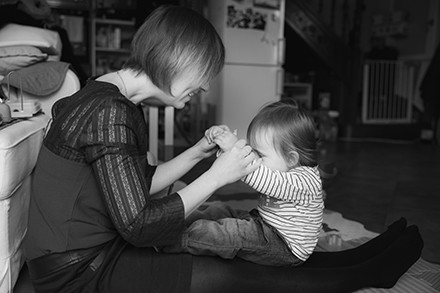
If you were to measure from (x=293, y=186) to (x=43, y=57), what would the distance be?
4.01 ft

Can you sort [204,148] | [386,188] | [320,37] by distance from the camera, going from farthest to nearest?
[320,37], [386,188], [204,148]

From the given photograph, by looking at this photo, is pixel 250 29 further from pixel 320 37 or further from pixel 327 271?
pixel 327 271

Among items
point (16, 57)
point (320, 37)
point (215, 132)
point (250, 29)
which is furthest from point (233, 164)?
point (320, 37)

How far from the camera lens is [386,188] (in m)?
2.56

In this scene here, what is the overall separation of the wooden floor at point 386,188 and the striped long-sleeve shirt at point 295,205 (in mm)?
643

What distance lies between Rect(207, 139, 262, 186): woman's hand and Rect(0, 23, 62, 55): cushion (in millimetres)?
1223

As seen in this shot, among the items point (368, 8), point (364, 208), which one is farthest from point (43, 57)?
point (368, 8)

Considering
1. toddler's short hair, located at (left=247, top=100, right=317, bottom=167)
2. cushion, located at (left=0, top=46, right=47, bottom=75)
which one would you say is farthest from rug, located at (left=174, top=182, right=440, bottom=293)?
cushion, located at (left=0, top=46, right=47, bottom=75)

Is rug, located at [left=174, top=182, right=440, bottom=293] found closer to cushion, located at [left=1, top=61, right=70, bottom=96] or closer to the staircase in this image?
cushion, located at [left=1, top=61, right=70, bottom=96]

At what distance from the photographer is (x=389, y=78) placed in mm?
5242

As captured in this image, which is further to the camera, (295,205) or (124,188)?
(295,205)

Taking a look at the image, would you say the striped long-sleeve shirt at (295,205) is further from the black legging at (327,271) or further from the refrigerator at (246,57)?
the refrigerator at (246,57)

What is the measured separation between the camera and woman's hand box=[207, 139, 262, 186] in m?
0.87

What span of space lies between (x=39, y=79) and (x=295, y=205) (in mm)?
1066
